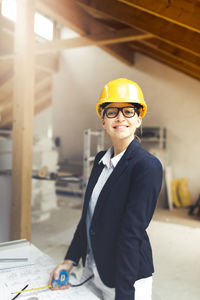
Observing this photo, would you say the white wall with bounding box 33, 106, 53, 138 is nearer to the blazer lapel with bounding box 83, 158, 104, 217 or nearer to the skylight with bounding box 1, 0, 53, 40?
the skylight with bounding box 1, 0, 53, 40

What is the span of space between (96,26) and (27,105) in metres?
2.30

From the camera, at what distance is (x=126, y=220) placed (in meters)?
0.80

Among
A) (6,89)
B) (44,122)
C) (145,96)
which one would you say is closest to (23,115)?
(145,96)

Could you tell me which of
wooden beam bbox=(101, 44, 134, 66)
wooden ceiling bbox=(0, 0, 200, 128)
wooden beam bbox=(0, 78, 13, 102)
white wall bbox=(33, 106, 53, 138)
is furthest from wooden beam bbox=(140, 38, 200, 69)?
white wall bbox=(33, 106, 53, 138)

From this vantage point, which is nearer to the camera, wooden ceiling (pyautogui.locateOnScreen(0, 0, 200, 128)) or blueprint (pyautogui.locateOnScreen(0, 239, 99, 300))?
blueprint (pyautogui.locateOnScreen(0, 239, 99, 300))

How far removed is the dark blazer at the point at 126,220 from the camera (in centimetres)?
79

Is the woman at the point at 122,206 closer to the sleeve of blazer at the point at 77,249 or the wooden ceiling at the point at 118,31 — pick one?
the sleeve of blazer at the point at 77,249

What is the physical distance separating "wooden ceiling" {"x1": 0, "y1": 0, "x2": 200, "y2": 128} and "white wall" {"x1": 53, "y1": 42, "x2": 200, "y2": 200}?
38 cm

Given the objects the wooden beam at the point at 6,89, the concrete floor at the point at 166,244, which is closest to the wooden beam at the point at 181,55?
the concrete floor at the point at 166,244

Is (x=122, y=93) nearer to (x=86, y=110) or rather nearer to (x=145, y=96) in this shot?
(x=145, y=96)

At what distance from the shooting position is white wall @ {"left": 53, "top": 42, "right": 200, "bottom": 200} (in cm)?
537

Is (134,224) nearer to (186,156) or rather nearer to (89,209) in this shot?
(89,209)

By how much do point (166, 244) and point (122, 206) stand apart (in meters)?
2.68

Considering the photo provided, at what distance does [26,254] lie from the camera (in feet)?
3.57
